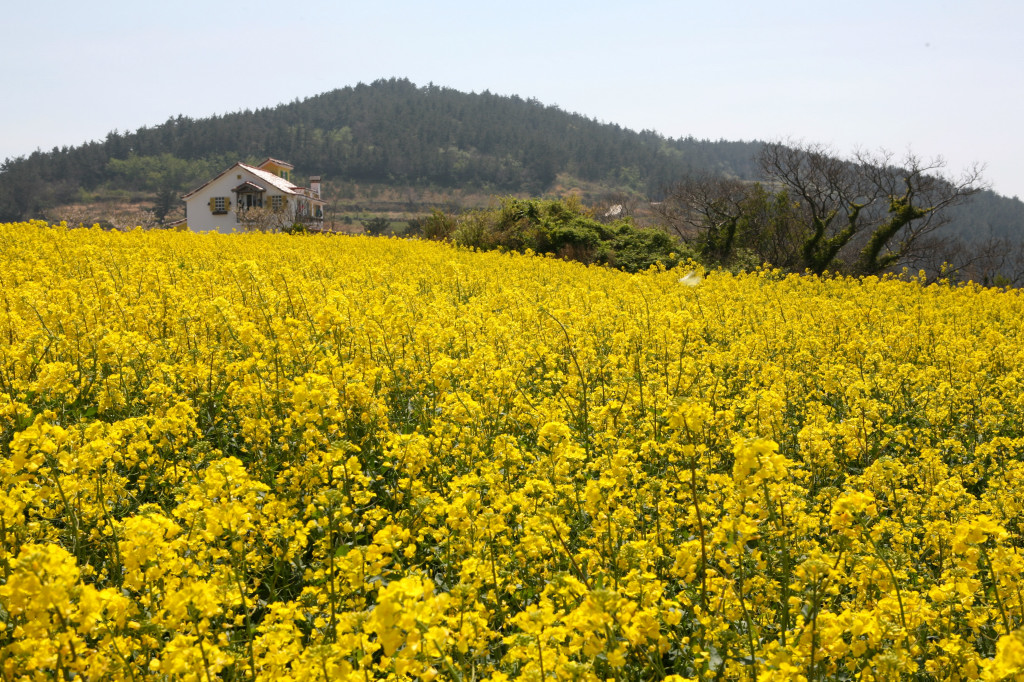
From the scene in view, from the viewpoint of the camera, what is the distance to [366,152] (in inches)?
4906

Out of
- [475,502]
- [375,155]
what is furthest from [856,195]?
[375,155]

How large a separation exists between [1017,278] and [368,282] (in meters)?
63.1

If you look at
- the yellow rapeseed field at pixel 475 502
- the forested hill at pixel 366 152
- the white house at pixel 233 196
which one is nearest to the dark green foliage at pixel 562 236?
the yellow rapeseed field at pixel 475 502

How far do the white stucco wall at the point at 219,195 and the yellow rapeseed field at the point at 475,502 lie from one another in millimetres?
58938

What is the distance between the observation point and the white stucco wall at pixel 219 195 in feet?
206

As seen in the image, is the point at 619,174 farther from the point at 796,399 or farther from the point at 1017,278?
the point at 796,399

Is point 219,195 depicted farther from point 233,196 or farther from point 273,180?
point 273,180

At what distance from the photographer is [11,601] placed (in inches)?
75.0

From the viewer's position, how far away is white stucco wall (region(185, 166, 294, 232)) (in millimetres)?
62844

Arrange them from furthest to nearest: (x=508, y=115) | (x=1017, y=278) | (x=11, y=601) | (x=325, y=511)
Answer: (x=508, y=115) → (x=1017, y=278) → (x=325, y=511) → (x=11, y=601)

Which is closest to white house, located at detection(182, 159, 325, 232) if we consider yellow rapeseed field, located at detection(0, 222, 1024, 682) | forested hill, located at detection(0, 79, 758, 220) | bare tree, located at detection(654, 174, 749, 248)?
bare tree, located at detection(654, 174, 749, 248)

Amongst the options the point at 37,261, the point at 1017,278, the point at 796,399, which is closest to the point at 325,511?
the point at 796,399

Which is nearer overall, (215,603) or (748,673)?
(215,603)

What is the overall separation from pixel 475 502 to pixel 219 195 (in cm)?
6944
